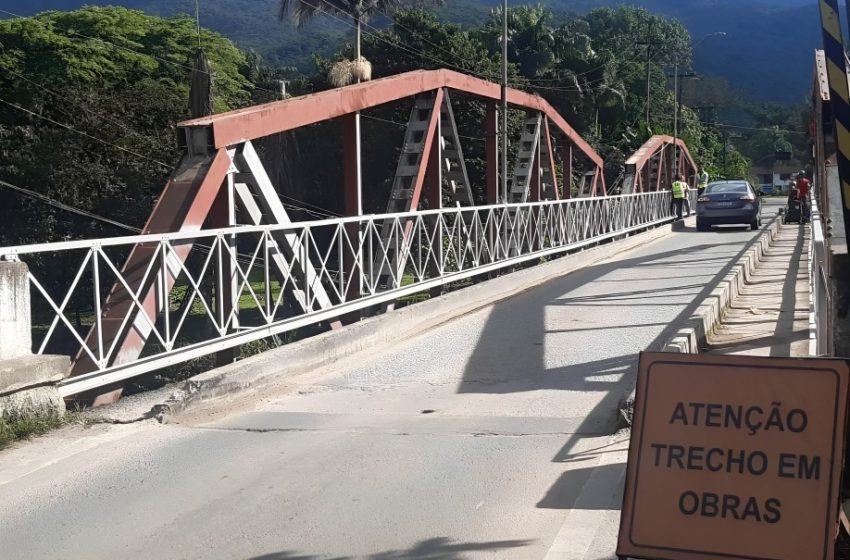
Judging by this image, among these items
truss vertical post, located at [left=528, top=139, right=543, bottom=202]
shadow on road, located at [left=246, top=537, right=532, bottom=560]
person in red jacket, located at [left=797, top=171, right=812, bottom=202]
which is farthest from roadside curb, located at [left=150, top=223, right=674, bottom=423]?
person in red jacket, located at [left=797, top=171, right=812, bottom=202]

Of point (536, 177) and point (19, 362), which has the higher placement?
point (536, 177)

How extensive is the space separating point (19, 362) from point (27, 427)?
44cm

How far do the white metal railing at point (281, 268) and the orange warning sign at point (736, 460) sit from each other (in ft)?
13.9

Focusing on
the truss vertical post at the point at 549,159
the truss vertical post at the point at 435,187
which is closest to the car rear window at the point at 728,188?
the truss vertical post at the point at 549,159

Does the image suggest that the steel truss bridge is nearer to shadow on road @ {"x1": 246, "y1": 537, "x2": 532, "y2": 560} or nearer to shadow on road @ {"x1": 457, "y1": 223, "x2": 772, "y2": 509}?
shadow on road @ {"x1": 457, "y1": 223, "x2": 772, "y2": 509}

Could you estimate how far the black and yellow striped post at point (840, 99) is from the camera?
4.27 m

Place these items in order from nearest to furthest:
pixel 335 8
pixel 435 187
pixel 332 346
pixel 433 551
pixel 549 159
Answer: pixel 433 551 → pixel 332 346 → pixel 435 187 → pixel 549 159 → pixel 335 8

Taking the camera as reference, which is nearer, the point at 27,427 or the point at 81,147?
the point at 27,427

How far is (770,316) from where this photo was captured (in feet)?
38.8

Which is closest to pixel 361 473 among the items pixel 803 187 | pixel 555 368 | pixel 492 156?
pixel 555 368

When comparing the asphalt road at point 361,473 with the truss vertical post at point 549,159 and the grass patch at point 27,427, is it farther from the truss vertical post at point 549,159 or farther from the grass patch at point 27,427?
the truss vertical post at point 549,159

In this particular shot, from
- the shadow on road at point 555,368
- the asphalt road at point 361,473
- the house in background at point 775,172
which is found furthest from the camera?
the house in background at point 775,172

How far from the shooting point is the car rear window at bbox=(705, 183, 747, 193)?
29.2 meters

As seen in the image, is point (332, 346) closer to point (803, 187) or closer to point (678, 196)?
point (803, 187)
